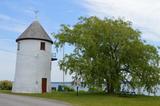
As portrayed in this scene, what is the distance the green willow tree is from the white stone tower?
6482 mm

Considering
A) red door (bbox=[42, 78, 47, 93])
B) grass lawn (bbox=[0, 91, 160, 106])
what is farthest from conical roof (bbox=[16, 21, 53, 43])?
grass lawn (bbox=[0, 91, 160, 106])

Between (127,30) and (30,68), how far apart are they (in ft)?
50.5

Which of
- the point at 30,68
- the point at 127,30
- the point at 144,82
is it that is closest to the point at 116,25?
the point at 127,30

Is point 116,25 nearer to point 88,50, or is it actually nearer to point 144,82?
point 88,50

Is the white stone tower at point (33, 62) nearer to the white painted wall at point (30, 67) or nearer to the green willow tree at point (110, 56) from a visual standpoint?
the white painted wall at point (30, 67)

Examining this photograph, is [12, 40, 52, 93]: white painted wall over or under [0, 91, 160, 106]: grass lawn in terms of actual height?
over

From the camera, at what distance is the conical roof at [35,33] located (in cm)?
5256

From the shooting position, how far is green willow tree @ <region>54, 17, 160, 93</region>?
4406cm

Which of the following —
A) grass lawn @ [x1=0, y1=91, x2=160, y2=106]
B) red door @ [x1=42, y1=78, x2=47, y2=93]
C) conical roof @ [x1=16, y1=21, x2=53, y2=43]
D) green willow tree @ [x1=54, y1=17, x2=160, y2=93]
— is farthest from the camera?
conical roof @ [x1=16, y1=21, x2=53, y2=43]

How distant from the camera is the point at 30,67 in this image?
169ft

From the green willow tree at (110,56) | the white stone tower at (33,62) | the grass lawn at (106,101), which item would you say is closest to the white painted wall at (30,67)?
the white stone tower at (33,62)

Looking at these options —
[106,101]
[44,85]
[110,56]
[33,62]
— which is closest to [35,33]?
[33,62]

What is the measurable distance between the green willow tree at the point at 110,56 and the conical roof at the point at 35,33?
6.56 meters

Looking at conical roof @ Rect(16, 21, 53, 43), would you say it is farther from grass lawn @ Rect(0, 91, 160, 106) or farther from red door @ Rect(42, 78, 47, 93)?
grass lawn @ Rect(0, 91, 160, 106)
